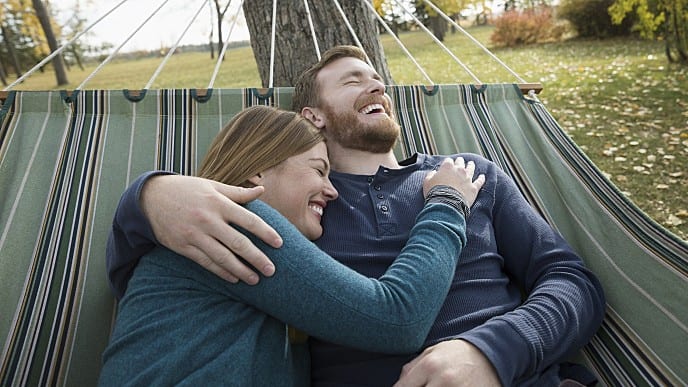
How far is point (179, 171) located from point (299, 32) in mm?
1222

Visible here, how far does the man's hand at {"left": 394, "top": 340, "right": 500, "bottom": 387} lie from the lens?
1.05 meters

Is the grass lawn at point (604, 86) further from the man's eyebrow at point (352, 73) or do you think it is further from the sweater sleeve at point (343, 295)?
the sweater sleeve at point (343, 295)

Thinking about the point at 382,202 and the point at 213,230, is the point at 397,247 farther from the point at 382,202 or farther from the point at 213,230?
the point at 213,230

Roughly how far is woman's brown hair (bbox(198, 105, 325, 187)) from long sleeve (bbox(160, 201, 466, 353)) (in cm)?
18

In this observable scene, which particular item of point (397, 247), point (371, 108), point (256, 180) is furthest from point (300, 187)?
point (371, 108)

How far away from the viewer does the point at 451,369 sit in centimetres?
106

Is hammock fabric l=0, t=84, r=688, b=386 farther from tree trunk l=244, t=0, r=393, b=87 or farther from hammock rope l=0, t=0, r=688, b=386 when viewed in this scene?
tree trunk l=244, t=0, r=393, b=87

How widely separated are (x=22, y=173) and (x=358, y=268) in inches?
41.1

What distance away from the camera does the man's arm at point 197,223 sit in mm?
983

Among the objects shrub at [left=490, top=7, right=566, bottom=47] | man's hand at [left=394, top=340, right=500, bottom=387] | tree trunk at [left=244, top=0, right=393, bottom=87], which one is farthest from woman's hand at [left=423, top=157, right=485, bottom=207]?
shrub at [left=490, top=7, right=566, bottom=47]

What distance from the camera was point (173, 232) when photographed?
1009mm

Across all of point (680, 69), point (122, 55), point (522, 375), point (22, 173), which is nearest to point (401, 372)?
point (522, 375)

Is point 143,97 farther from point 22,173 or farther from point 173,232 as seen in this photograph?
point 173,232

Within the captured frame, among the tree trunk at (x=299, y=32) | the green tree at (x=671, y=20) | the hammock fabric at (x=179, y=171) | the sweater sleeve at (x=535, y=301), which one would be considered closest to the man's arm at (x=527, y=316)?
the sweater sleeve at (x=535, y=301)
